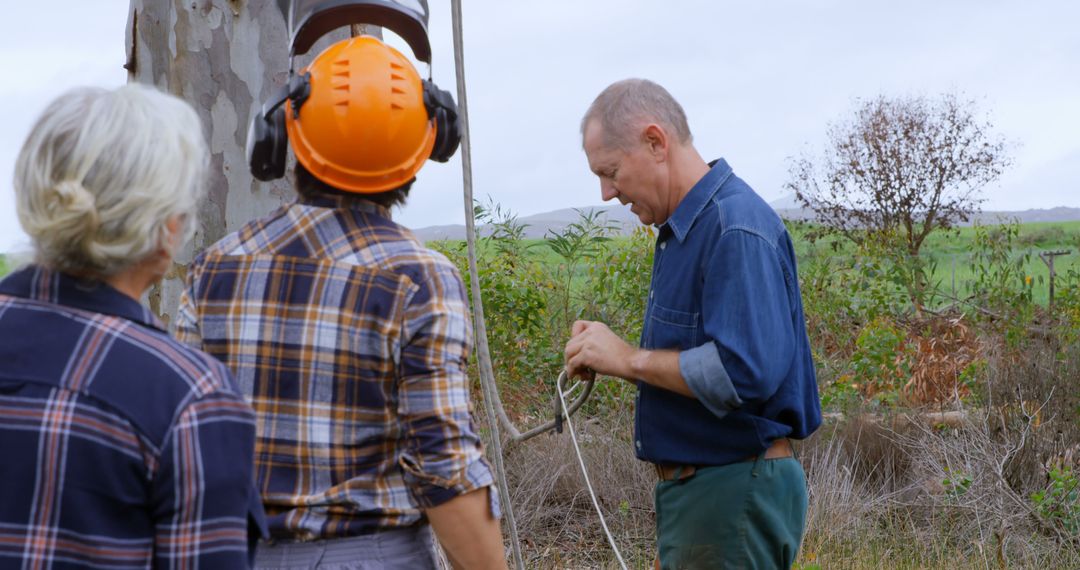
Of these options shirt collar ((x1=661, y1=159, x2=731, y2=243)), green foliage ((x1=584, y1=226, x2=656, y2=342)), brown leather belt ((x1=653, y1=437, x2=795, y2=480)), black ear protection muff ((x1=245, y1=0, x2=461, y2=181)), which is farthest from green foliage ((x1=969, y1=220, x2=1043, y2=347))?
black ear protection muff ((x1=245, y1=0, x2=461, y2=181))

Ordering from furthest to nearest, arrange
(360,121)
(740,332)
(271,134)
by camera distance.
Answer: (740,332)
(271,134)
(360,121)

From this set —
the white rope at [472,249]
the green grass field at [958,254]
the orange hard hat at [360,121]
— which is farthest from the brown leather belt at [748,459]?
the green grass field at [958,254]

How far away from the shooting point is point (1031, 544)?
217 inches

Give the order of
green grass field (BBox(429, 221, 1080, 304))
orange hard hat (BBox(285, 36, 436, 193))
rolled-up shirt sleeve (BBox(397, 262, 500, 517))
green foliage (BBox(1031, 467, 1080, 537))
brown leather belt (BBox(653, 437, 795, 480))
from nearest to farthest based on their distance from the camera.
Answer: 1. rolled-up shirt sleeve (BBox(397, 262, 500, 517))
2. orange hard hat (BBox(285, 36, 436, 193))
3. brown leather belt (BBox(653, 437, 795, 480))
4. green foliage (BBox(1031, 467, 1080, 537))
5. green grass field (BBox(429, 221, 1080, 304))

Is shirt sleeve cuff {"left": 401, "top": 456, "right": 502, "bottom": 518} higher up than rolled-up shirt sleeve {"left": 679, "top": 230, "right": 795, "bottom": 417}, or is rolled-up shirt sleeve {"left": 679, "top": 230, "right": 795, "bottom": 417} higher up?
rolled-up shirt sleeve {"left": 679, "top": 230, "right": 795, "bottom": 417}

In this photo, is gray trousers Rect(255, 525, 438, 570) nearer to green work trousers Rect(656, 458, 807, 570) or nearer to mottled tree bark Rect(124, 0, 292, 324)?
green work trousers Rect(656, 458, 807, 570)

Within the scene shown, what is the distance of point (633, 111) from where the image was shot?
3152 millimetres

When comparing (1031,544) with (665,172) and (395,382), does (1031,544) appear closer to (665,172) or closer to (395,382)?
(665,172)

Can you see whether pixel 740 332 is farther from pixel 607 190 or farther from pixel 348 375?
pixel 348 375

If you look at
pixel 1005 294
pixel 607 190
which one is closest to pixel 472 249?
pixel 607 190

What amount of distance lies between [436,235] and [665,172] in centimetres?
566

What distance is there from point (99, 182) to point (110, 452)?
366 mm

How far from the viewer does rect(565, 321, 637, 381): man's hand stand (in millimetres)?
3037

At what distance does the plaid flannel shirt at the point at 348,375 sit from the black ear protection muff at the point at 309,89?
296 mm
